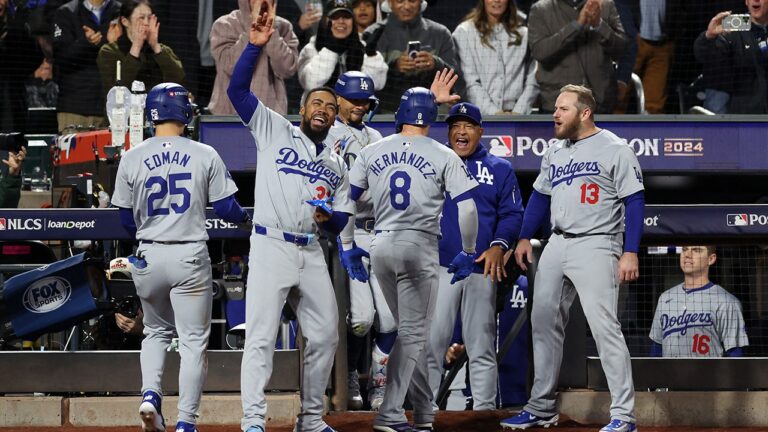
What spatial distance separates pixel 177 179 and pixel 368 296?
1.46 m

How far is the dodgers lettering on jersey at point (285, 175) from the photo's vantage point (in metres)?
5.82

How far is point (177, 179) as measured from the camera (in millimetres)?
5949

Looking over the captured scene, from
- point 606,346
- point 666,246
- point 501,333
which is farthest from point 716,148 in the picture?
point 606,346

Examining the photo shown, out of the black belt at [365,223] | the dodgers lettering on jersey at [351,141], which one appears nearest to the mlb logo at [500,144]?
the dodgers lettering on jersey at [351,141]

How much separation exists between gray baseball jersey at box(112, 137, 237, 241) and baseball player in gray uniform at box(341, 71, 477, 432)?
0.77 meters

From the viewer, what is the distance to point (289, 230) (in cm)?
582

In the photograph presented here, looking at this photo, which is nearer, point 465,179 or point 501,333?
point 465,179

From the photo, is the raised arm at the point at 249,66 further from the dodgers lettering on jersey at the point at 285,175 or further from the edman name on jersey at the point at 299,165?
the edman name on jersey at the point at 299,165

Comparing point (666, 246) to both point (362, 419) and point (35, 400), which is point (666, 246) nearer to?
point (362, 419)

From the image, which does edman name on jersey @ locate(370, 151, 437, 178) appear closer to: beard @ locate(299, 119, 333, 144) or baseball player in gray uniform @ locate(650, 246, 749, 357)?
beard @ locate(299, 119, 333, 144)

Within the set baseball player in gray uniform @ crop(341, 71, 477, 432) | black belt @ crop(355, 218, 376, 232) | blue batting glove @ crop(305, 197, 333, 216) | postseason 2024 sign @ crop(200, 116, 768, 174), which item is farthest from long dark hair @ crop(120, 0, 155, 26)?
blue batting glove @ crop(305, 197, 333, 216)

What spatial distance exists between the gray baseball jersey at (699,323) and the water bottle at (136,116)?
374cm

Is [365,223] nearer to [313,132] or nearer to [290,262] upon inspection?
[313,132]

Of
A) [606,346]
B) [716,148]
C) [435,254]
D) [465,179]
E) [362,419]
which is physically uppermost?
[716,148]
